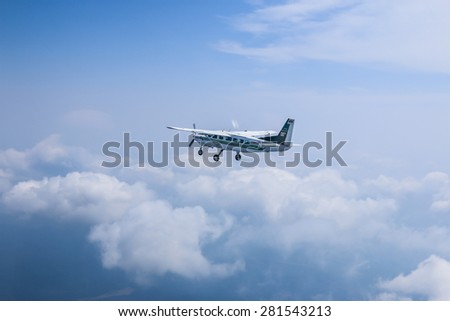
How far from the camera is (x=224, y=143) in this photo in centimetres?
6078

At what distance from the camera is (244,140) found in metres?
59.8

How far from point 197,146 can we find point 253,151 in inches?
260

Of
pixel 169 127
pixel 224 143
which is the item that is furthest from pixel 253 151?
pixel 169 127

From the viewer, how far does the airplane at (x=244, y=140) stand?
5994 cm

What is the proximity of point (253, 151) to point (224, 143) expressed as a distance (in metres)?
3.28

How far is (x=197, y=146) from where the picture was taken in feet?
206

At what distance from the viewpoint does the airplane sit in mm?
59938
